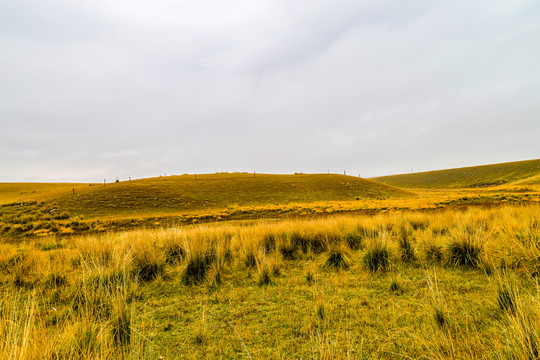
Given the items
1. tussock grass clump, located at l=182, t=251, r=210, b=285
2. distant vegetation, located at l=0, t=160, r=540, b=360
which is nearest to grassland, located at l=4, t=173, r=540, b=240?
distant vegetation, located at l=0, t=160, r=540, b=360

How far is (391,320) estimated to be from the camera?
2.86m

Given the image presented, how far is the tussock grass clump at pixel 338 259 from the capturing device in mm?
5113

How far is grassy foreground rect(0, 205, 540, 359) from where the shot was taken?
2148 mm

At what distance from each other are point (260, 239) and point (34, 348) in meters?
5.37

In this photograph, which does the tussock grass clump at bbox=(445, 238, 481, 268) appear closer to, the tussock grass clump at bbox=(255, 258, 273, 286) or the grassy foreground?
the grassy foreground

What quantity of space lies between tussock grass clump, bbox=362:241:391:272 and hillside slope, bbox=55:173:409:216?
118 ft

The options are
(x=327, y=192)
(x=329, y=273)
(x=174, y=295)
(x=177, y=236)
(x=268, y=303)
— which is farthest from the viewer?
(x=327, y=192)

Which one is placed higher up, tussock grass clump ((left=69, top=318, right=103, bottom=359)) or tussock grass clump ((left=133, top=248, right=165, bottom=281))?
tussock grass clump ((left=69, top=318, right=103, bottom=359))

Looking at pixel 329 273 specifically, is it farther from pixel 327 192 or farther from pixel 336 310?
pixel 327 192

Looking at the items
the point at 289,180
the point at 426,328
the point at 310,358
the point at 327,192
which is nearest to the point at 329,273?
the point at 426,328

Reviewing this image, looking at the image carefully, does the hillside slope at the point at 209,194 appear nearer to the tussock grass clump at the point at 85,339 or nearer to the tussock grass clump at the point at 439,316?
the tussock grass clump at the point at 85,339

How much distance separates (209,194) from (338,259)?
142ft

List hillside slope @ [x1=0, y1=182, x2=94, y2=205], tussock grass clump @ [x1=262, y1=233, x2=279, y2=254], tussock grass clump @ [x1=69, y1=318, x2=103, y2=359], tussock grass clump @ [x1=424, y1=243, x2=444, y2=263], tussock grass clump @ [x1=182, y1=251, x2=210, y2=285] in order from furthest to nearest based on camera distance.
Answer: hillside slope @ [x1=0, y1=182, x2=94, y2=205], tussock grass clump @ [x1=262, y1=233, x2=279, y2=254], tussock grass clump @ [x1=424, y1=243, x2=444, y2=263], tussock grass clump @ [x1=182, y1=251, x2=210, y2=285], tussock grass clump @ [x1=69, y1=318, x2=103, y2=359]

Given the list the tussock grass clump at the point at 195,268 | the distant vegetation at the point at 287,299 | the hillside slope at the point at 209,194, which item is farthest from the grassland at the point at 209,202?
the tussock grass clump at the point at 195,268
